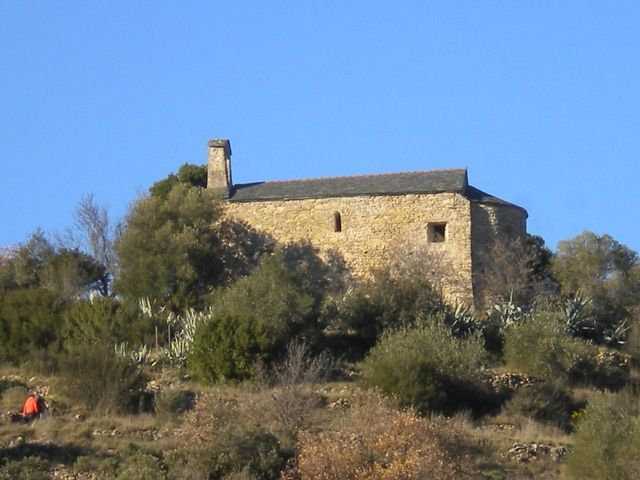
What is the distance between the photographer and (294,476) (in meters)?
25.7

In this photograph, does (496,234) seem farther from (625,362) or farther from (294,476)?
(294,476)

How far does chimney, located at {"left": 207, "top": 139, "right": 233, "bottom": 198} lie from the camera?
4225cm

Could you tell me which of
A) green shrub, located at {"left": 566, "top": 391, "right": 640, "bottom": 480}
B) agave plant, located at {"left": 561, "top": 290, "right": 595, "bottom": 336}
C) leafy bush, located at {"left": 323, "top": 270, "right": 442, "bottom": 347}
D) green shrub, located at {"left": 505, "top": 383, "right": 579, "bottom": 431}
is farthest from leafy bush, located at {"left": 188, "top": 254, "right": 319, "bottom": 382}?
green shrub, located at {"left": 566, "top": 391, "right": 640, "bottom": 480}

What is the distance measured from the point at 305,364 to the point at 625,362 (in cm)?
826

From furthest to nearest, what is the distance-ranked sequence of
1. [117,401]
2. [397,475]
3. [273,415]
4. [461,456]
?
[117,401], [273,415], [461,456], [397,475]

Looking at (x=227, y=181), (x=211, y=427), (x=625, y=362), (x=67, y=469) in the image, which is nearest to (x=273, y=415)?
(x=211, y=427)

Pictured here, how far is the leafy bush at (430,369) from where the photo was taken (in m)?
31.5

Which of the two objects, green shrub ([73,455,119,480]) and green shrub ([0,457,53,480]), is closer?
green shrub ([0,457,53,480])

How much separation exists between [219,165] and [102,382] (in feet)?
39.1

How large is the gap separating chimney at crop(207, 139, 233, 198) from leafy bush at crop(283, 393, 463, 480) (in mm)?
16414

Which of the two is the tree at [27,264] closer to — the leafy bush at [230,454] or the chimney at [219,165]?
the chimney at [219,165]

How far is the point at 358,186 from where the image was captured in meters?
40.6

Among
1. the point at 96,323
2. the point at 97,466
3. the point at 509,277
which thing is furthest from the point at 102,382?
the point at 509,277

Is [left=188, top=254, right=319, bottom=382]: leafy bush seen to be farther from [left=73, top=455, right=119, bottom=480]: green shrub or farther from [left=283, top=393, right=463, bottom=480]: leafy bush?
[left=283, top=393, right=463, bottom=480]: leafy bush
